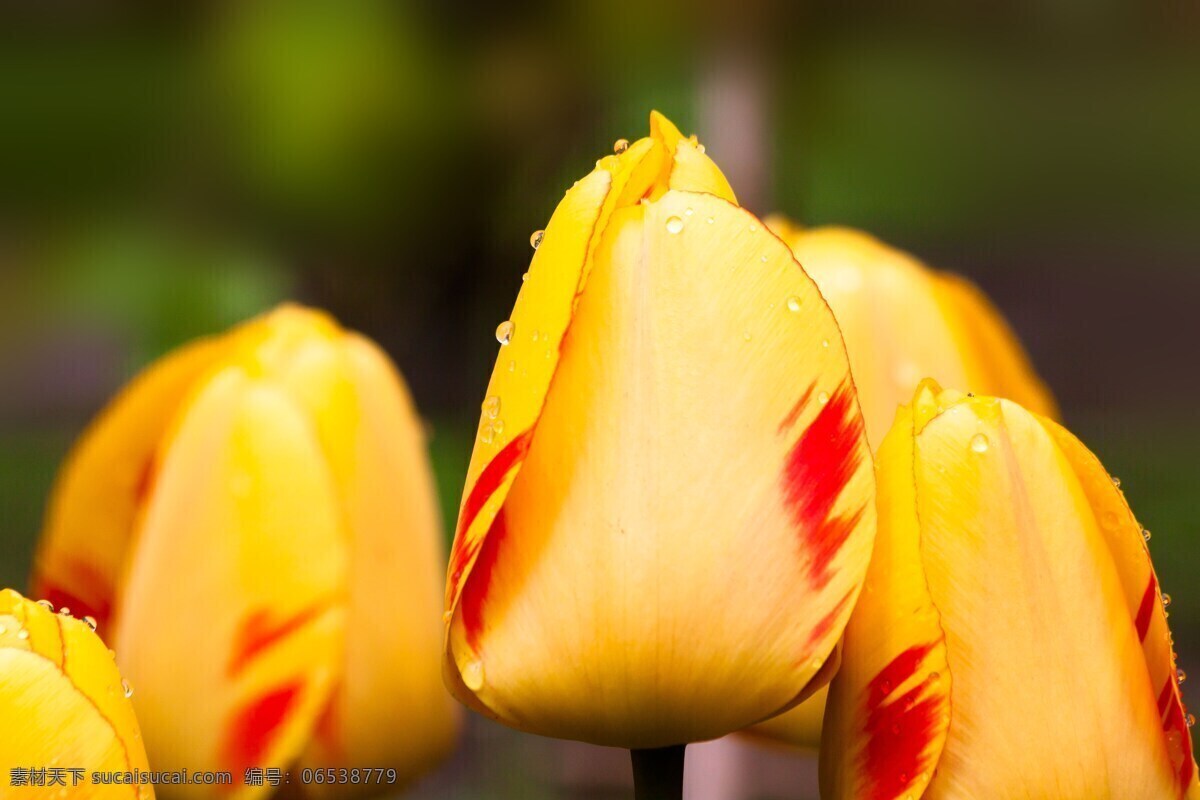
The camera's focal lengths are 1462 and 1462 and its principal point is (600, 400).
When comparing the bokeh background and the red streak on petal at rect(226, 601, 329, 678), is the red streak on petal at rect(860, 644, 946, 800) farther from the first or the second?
the bokeh background

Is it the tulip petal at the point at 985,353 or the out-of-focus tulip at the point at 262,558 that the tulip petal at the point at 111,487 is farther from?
the tulip petal at the point at 985,353

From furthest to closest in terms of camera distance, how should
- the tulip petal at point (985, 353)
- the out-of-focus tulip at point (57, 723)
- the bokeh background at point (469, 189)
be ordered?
1. the bokeh background at point (469, 189)
2. the tulip petal at point (985, 353)
3. the out-of-focus tulip at point (57, 723)

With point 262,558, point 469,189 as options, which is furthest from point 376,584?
point 469,189

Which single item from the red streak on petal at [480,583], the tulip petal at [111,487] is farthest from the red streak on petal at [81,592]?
the red streak on petal at [480,583]

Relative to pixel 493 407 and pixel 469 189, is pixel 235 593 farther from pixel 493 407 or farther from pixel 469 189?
pixel 469 189

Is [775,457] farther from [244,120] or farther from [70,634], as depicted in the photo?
[244,120]

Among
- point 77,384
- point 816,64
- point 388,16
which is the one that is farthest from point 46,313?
point 816,64
